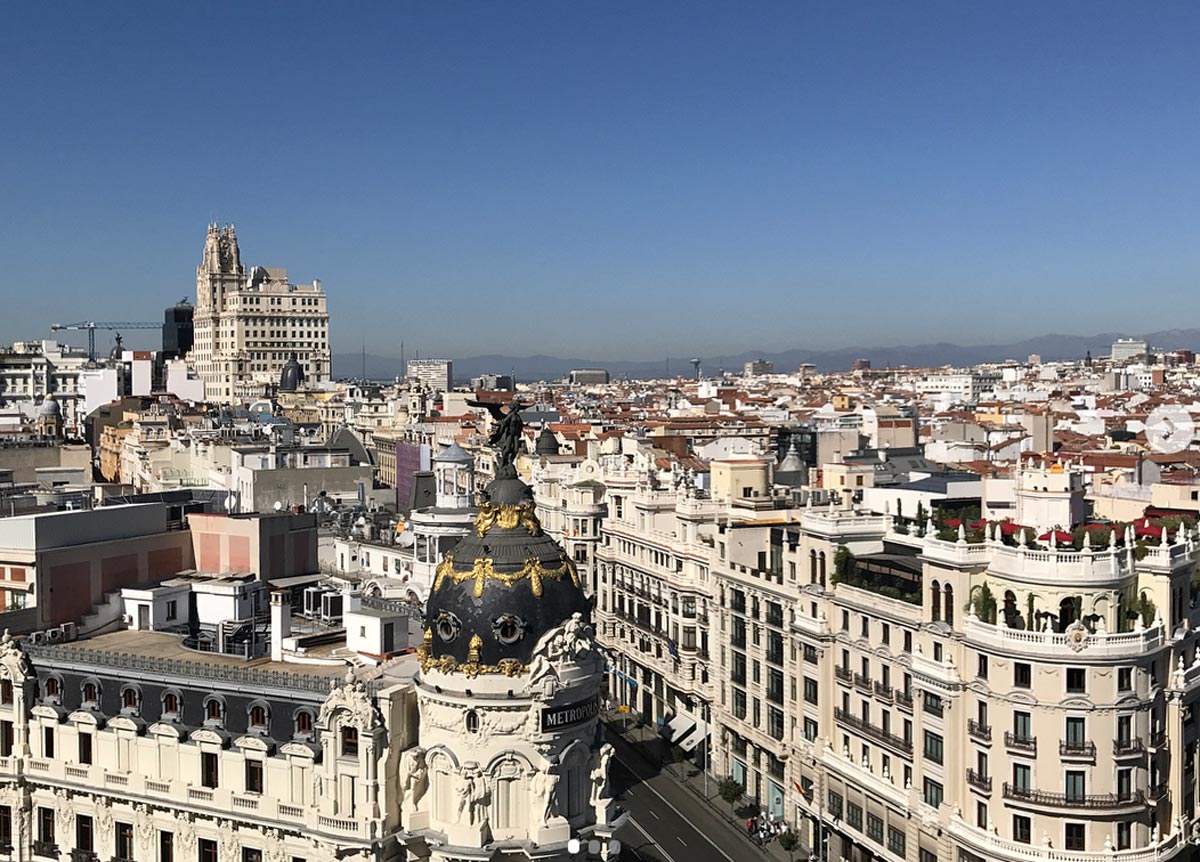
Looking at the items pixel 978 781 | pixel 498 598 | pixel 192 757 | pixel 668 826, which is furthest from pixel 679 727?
pixel 498 598

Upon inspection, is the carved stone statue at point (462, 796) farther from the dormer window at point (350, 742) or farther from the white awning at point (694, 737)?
the white awning at point (694, 737)

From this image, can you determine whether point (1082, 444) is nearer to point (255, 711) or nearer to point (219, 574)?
point (219, 574)

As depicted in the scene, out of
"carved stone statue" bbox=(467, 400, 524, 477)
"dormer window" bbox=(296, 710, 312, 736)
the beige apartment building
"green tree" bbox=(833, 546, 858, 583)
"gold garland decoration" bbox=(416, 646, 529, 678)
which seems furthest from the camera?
"green tree" bbox=(833, 546, 858, 583)

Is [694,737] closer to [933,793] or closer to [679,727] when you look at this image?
[679,727]

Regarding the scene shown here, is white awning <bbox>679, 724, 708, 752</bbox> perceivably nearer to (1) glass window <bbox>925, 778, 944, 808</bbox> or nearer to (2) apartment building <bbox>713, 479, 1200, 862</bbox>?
(2) apartment building <bbox>713, 479, 1200, 862</bbox>

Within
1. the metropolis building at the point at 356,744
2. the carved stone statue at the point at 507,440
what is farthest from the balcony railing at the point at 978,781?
the carved stone statue at the point at 507,440

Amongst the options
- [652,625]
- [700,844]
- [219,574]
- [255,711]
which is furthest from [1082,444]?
[255,711]

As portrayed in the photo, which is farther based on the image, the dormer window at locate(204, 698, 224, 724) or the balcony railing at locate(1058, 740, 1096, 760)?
the balcony railing at locate(1058, 740, 1096, 760)

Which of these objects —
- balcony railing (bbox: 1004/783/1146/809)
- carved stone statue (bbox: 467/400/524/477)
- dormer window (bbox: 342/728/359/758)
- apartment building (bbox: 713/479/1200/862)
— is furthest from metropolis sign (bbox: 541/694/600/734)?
balcony railing (bbox: 1004/783/1146/809)
